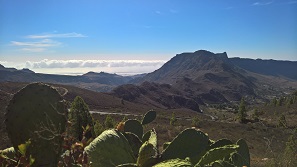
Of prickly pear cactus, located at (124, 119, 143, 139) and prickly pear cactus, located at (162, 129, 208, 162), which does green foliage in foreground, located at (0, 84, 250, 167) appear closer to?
prickly pear cactus, located at (162, 129, 208, 162)

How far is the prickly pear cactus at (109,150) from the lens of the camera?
3.13 metres

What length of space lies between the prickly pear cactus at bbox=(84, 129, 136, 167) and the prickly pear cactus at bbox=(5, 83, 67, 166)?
2.11 feet

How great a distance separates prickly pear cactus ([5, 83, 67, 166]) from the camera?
138 inches

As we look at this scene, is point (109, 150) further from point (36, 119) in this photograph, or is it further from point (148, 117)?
point (148, 117)

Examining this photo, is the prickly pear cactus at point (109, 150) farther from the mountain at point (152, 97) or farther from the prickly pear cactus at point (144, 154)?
the mountain at point (152, 97)

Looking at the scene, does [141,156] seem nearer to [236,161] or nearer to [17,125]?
[236,161]

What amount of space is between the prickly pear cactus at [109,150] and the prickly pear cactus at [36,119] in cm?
64

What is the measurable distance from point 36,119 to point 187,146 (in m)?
2.05

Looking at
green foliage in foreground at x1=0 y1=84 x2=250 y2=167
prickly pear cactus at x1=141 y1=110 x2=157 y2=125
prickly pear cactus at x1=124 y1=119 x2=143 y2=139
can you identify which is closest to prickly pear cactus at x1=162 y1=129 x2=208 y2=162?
green foliage in foreground at x1=0 y1=84 x2=250 y2=167

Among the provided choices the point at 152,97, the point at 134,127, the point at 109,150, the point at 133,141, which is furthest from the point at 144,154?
the point at 152,97

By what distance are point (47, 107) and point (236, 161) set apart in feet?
8.40

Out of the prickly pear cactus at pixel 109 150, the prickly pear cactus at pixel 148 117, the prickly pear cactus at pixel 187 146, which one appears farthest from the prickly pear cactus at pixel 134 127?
the prickly pear cactus at pixel 109 150

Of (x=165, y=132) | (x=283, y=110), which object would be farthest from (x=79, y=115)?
(x=283, y=110)

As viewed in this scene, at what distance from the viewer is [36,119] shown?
3701 millimetres
